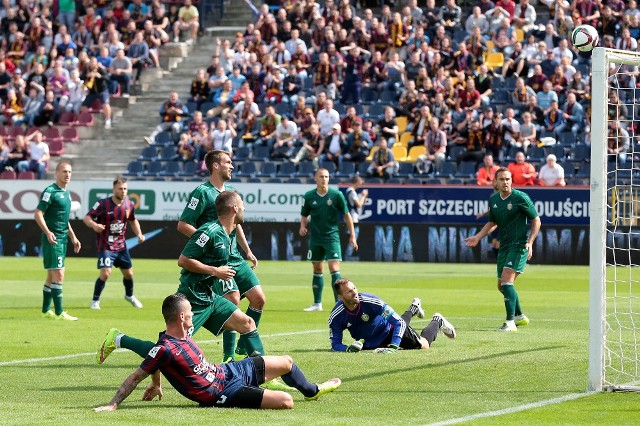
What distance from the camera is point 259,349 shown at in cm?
1136

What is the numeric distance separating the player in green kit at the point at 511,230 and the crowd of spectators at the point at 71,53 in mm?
22926

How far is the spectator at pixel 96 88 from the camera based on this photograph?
40.6 metres

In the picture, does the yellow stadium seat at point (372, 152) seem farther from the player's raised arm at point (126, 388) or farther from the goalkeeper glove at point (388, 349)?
the player's raised arm at point (126, 388)

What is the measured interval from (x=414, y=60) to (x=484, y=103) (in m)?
3.05

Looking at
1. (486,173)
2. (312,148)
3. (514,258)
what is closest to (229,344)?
(514,258)

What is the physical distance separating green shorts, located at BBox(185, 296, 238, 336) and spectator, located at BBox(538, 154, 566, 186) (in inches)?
839

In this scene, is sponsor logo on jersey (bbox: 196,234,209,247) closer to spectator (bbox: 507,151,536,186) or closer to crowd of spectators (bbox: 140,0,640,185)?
crowd of spectators (bbox: 140,0,640,185)

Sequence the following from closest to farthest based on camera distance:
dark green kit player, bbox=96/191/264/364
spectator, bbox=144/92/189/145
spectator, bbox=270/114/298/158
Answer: dark green kit player, bbox=96/191/264/364 → spectator, bbox=270/114/298/158 → spectator, bbox=144/92/189/145

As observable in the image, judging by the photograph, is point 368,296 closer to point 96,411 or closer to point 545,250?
point 96,411

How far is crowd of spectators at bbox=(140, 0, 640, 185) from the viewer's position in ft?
108

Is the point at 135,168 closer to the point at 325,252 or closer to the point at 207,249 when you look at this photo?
the point at 325,252

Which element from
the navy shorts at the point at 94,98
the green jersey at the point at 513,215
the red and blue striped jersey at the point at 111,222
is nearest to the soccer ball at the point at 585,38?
the green jersey at the point at 513,215

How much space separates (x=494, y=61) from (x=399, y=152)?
4.11 m

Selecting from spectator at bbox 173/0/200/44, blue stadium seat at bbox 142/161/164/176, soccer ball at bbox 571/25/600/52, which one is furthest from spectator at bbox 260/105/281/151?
soccer ball at bbox 571/25/600/52
